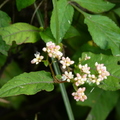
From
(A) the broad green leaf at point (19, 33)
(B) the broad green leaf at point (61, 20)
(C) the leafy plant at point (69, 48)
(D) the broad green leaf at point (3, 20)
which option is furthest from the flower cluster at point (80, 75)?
(D) the broad green leaf at point (3, 20)

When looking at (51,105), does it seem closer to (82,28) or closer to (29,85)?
(82,28)

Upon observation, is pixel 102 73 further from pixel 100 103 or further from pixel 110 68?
pixel 100 103

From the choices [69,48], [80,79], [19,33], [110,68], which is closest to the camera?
[80,79]

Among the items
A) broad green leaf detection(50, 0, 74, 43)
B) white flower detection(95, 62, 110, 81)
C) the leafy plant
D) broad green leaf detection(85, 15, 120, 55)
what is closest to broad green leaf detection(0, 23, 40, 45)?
the leafy plant

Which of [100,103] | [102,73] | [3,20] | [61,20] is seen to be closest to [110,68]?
[102,73]

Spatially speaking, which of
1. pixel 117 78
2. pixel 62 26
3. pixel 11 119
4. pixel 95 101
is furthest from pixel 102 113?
pixel 11 119

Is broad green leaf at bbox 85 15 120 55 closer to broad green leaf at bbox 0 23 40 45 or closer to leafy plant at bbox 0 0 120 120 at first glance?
leafy plant at bbox 0 0 120 120
